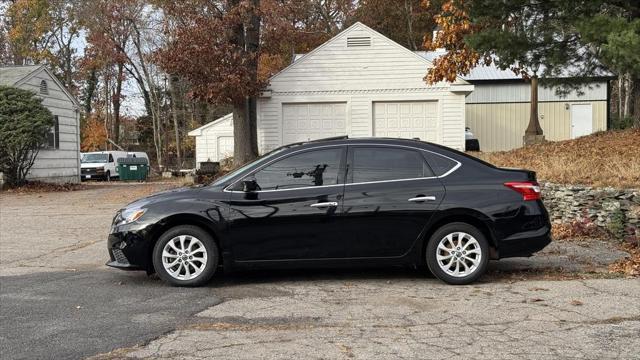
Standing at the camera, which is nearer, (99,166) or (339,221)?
(339,221)

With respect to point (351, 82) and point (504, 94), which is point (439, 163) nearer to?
point (351, 82)

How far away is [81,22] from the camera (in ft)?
153

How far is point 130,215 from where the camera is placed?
696 centimetres

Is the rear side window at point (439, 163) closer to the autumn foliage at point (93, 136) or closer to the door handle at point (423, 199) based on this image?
the door handle at point (423, 199)

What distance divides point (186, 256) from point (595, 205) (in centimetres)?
639

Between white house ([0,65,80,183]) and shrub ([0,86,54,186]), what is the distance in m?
1.52

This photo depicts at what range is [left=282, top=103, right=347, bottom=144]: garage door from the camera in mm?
23484

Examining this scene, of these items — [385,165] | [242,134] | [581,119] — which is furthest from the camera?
[581,119]

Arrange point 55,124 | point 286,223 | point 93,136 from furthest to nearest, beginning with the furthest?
1. point 93,136
2. point 55,124
3. point 286,223

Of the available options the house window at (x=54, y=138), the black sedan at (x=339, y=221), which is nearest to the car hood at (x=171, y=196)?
the black sedan at (x=339, y=221)

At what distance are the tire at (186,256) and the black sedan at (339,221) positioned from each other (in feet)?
0.04

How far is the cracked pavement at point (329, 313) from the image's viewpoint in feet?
15.9

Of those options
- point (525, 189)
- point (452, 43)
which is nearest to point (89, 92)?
point (452, 43)

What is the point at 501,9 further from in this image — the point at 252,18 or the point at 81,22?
the point at 81,22
